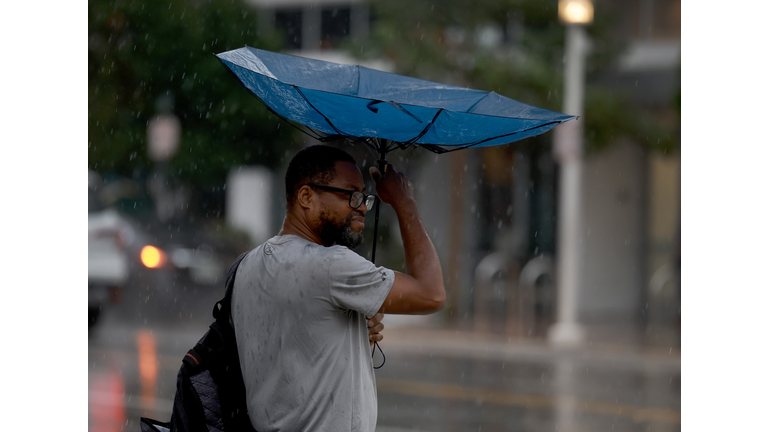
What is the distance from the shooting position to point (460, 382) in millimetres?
9664

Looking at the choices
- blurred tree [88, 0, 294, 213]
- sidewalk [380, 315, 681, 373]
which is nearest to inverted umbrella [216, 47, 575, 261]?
sidewalk [380, 315, 681, 373]

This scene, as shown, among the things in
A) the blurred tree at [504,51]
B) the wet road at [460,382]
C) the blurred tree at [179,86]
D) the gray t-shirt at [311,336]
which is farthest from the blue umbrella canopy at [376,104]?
the blurred tree at [179,86]

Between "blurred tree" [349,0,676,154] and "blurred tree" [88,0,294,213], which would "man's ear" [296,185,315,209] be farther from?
"blurred tree" [88,0,294,213]

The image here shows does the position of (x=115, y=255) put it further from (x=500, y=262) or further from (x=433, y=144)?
(x=433, y=144)

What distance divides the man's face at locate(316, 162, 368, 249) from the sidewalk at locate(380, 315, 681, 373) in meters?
9.06

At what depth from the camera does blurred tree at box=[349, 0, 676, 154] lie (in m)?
14.0

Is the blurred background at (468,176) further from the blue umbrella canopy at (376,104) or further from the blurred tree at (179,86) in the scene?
the blue umbrella canopy at (376,104)

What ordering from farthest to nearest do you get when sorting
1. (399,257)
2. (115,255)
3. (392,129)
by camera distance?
(399,257), (115,255), (392,129)

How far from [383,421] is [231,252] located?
1100 cm

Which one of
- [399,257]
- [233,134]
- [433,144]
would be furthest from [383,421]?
[233,134]

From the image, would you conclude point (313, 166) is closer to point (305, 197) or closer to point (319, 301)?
point (305, 197)

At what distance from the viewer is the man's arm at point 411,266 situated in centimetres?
263

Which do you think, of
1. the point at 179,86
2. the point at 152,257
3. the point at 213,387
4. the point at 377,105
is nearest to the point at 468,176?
the point at 179,86

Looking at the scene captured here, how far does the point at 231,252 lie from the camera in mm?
17969
